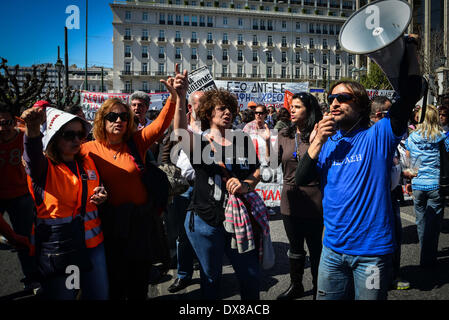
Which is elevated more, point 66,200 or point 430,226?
point 66,200

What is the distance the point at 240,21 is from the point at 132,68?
2615cm

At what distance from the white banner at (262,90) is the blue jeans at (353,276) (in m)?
9.56

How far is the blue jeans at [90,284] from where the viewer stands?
207 cm

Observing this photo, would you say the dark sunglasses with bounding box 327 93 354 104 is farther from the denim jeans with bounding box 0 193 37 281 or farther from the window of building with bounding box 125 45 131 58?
the window of building with bounding box 125 45 131 58

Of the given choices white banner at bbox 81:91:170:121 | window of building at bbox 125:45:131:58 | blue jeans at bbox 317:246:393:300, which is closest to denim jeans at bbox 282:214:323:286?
blue jeans at bbox 317:246:393:300

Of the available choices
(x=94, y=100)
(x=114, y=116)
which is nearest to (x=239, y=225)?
(x=114, y=116)

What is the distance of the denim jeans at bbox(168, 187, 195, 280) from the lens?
3.62 metres

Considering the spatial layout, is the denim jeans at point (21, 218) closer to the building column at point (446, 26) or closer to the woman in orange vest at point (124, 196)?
the woman in orange vest at point (124, 196)

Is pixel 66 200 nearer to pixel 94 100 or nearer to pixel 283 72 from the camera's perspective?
pixel 94 100

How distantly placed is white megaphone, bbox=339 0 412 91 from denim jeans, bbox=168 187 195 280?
2.36m

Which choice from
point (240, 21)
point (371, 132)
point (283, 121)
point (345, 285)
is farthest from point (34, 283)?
point (240, 21)

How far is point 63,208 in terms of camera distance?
209 centimetres

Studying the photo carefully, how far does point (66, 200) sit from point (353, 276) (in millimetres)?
1926

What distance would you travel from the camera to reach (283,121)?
6367 millimetres
